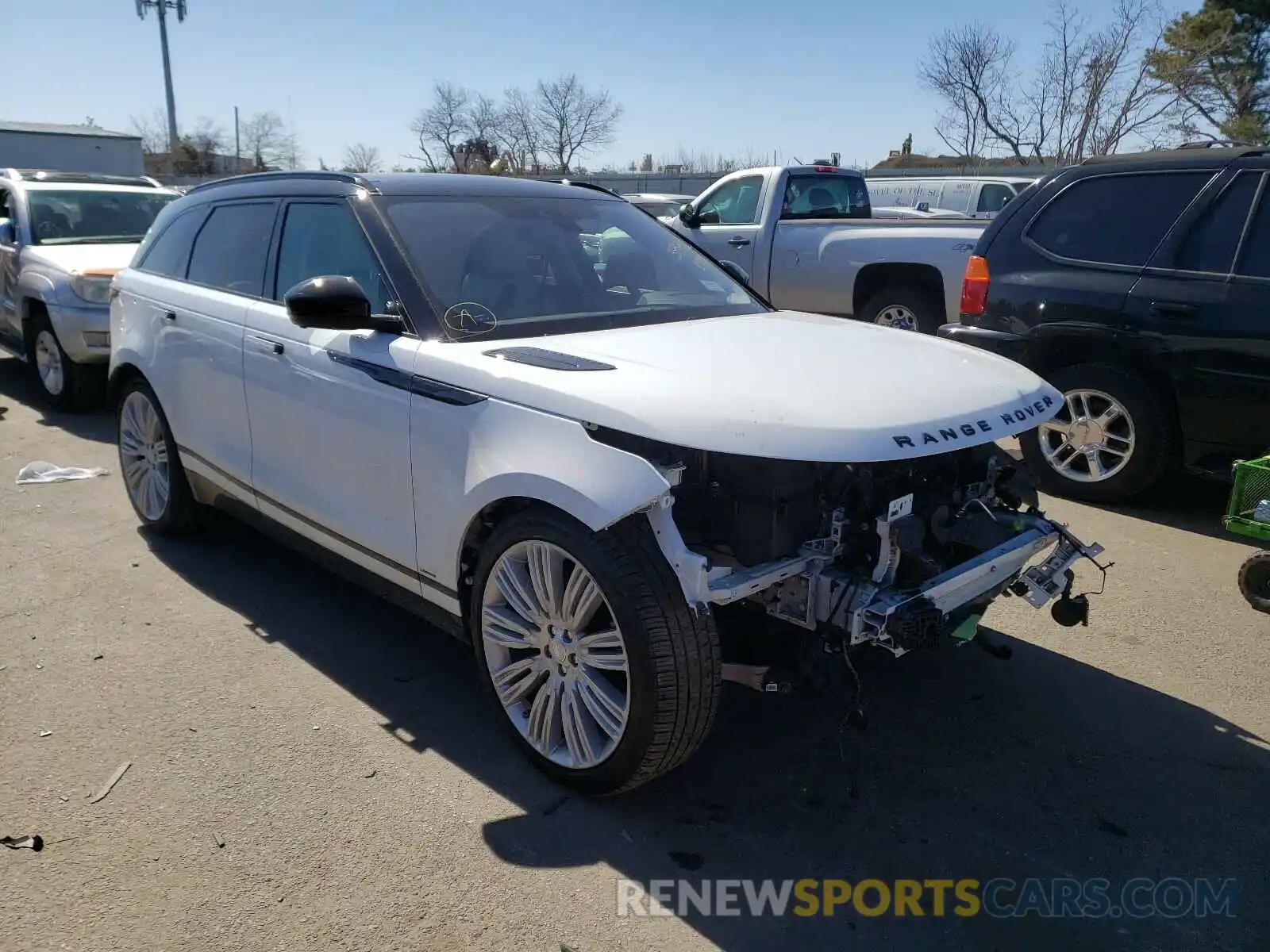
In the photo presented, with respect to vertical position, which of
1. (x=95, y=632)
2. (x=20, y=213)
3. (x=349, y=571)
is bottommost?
(x=95, y=632)

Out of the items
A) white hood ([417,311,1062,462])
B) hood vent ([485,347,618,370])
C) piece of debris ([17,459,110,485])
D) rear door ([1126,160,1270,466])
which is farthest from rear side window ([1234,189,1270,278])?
piece of debris ([17,459,110,485])

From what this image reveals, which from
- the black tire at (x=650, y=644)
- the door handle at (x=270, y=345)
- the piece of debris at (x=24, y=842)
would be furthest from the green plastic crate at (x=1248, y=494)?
the piece of debris at (x=24, y=842)

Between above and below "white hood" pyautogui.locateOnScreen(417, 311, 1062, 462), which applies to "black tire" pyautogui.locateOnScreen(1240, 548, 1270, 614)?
below

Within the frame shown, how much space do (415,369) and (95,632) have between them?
2.11 meters

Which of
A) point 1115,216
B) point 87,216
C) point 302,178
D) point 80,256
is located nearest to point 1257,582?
point 1115,216

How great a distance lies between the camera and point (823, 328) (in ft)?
12.3

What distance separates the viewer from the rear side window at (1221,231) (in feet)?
17.3

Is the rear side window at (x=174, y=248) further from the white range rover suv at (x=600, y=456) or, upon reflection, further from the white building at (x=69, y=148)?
the white building at (x=69, y=148)

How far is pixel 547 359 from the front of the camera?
3.04m

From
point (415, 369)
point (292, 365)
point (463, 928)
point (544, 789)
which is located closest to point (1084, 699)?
point (544, 789)

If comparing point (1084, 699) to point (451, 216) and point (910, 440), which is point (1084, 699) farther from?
point (451, 216)

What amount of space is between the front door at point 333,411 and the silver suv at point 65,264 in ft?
13.3

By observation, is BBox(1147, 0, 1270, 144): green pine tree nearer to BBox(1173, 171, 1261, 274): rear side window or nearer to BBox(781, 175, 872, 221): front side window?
BBox(781, 175, 872, 221): front side window

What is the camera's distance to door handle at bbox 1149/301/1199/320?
529 cm
